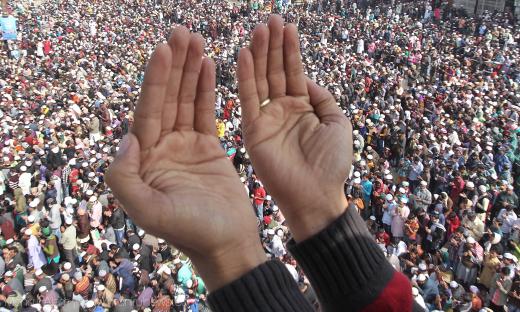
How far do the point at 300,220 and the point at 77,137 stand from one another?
1254 centimetres

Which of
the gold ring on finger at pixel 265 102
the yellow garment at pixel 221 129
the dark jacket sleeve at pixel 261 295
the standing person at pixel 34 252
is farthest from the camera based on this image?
the yellow garment at pixel 221 129

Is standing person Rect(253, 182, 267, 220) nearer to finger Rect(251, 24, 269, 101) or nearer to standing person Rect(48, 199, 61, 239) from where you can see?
standing person Rect(48, 199, 61, 239)

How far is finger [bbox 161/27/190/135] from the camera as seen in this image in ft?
6.56

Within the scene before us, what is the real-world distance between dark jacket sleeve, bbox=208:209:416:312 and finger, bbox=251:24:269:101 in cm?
73

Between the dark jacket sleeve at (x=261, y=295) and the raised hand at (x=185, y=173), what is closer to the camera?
the dark jacket sleeve at (x=261, y=295)

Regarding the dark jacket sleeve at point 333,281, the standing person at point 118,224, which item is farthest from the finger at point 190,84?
the standing person at point 118,224

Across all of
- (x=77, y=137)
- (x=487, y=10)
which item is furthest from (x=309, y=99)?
(x=487, y=10)

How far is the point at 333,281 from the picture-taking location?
197cm

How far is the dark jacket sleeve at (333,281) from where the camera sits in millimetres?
1752

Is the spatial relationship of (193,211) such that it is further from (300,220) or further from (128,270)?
(128,270)

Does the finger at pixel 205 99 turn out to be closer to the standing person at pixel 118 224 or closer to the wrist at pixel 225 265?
the wrist at pixel 225 265

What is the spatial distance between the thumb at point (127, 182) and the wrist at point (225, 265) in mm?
332

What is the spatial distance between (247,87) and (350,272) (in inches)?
38.2

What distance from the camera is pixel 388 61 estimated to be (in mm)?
20094
